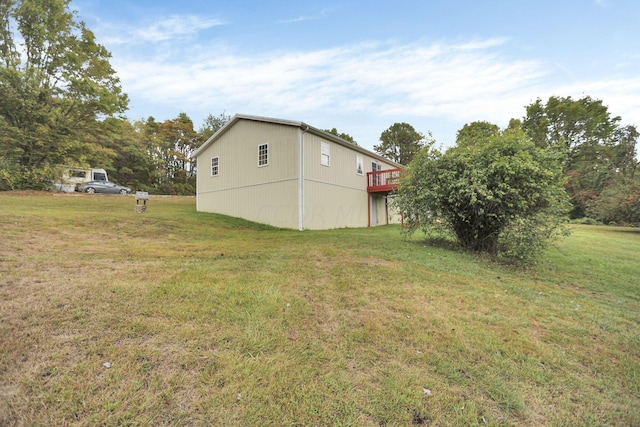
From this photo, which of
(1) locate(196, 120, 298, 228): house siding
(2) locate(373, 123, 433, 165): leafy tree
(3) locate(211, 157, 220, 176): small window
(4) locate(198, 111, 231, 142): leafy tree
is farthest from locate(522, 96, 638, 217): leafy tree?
(4) locate(198, 111, 231, 142): leafy tree

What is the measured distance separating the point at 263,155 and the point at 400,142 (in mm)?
28560

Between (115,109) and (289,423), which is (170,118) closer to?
(115,109)

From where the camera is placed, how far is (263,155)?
546 inches

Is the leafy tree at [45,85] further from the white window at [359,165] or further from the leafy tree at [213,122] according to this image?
the white window at [359,165]

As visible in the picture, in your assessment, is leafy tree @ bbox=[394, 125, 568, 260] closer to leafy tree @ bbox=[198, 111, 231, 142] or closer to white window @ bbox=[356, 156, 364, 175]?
white window @ bbox=[356, 156, 364, 175]

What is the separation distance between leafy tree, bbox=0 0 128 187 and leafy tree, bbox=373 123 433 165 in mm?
30135

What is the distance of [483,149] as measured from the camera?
307 inches

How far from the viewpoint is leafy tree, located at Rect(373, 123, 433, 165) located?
37281 millimetres

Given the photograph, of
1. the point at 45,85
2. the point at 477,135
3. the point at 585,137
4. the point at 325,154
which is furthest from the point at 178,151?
the point at 585,137

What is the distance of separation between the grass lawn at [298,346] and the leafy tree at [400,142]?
34.0 m

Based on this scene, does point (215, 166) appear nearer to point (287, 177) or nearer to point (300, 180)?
point (287, 177)

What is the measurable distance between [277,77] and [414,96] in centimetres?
778

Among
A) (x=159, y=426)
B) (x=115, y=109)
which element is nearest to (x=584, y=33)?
(x=159, y=426)

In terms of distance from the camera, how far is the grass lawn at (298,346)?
2018 millimetres
